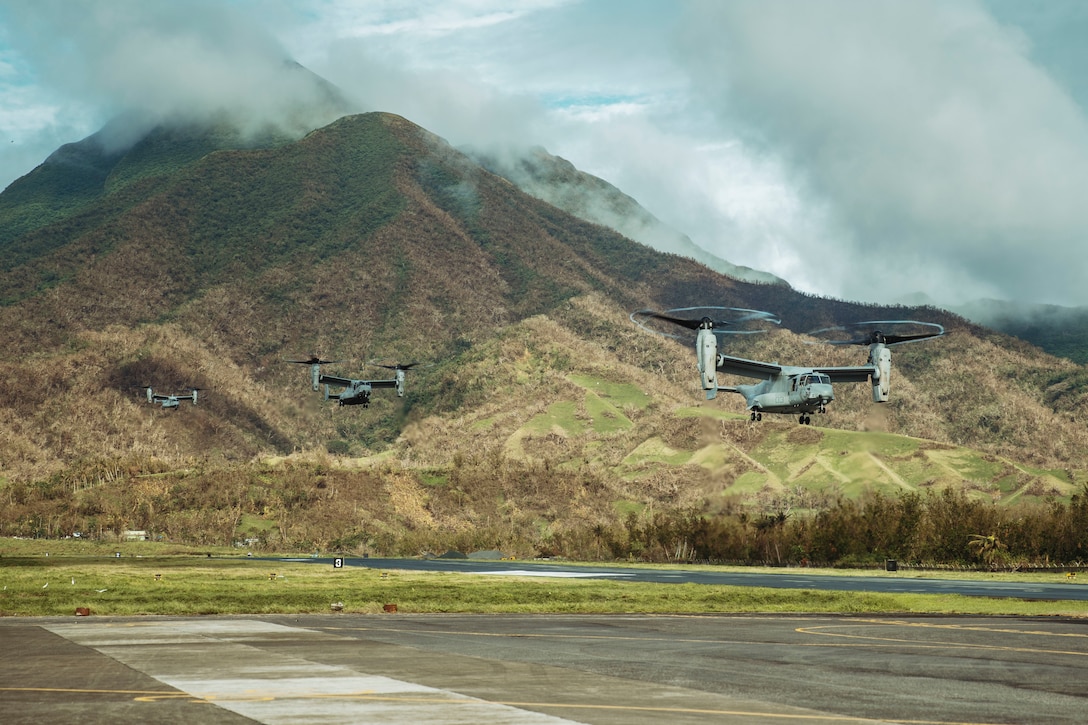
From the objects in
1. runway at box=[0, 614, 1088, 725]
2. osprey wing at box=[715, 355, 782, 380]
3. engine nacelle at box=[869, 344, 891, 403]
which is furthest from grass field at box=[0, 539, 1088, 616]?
engine nacelle at box=[869, 344, 891, 403]

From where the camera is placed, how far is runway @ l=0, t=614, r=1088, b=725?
2114cm

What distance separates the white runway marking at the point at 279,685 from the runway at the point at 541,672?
0.21 ft

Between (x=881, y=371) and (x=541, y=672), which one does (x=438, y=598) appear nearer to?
(x=541, y=672)

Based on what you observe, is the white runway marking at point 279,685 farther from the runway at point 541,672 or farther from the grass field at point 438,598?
the grass field at point 438,598

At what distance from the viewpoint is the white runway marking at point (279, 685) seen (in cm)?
2066

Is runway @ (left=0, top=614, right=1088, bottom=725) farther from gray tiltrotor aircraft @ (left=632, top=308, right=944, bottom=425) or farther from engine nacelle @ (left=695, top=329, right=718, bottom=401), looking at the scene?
gray tiltrotor aircraft @ (left=632, top=308, right=944, bottom=425)

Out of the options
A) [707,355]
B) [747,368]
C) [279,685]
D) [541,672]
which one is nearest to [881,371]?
[747,368]

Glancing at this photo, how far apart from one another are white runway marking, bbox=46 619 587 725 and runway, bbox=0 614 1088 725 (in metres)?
0.06

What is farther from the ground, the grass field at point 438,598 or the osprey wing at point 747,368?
the osprey wing at point 747,368

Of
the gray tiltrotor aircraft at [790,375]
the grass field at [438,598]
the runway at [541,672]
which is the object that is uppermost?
the gray tiltrotor aircraft at [790,375]

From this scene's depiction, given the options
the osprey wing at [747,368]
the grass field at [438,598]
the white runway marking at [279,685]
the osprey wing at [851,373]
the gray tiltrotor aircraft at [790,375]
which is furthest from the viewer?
the osprey wing at [851,373]

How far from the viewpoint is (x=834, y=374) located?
86.8m

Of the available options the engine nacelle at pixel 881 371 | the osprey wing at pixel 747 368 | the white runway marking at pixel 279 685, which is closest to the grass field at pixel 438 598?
the white runway marking at pixel 279 685

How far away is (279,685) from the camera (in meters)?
24.8
